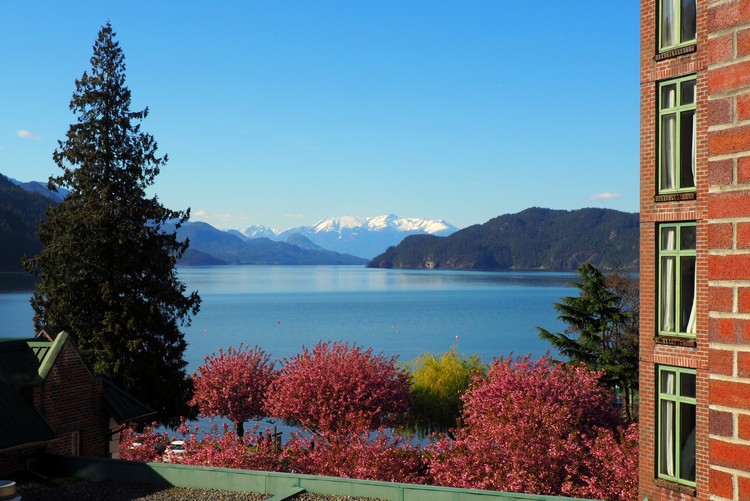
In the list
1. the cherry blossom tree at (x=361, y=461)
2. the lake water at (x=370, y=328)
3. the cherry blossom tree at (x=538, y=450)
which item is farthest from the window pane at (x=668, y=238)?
the lake water at (x=370, y=328)

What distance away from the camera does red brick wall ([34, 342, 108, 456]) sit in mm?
25547

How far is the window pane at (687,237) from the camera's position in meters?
22.4

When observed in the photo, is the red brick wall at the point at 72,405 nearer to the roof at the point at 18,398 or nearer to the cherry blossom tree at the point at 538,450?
the roof at the point at 18,398

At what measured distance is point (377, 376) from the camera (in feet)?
156

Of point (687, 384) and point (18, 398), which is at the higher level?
point (687, 384)

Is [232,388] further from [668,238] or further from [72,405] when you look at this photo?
[668,238]

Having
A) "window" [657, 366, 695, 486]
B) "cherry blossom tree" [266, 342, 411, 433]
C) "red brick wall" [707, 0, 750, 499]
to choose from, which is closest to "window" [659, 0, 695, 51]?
"window" [657, 366, 695, 486]

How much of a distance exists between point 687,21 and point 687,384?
988cm

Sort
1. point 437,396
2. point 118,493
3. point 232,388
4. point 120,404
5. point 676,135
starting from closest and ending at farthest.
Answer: point 118,493 → point 676,135 → point 120,404 → point 232,388 → point 437,396

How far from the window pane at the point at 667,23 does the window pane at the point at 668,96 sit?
3.87ft

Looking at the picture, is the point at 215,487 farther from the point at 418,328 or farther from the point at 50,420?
the point at 418,328

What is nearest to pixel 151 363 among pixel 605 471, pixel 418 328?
pixel 605 471

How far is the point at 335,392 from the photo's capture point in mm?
46312

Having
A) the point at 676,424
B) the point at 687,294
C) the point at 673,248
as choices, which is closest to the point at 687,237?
the point at 673,248
